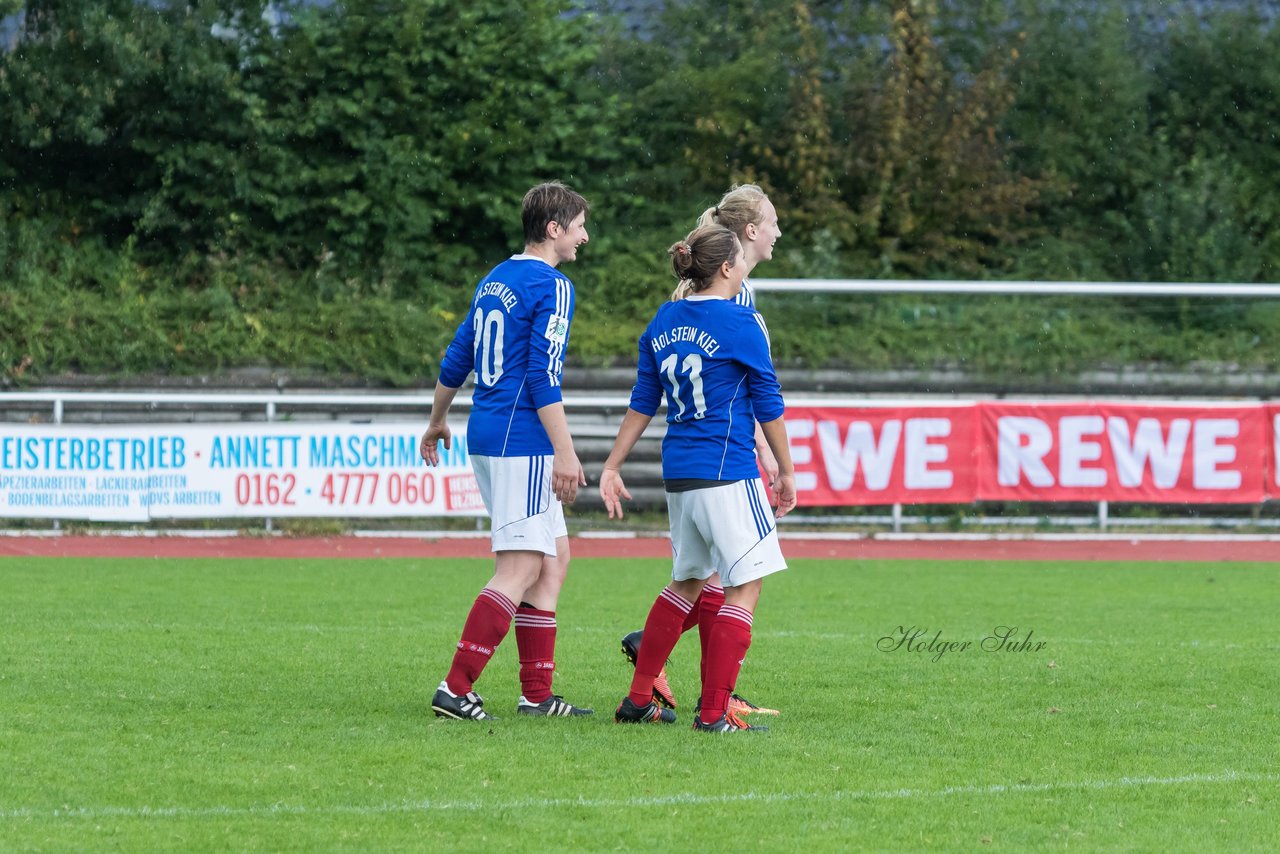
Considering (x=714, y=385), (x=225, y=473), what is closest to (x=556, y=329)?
(x=714, y=385)

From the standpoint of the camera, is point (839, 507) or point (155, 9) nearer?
point (839, 507)

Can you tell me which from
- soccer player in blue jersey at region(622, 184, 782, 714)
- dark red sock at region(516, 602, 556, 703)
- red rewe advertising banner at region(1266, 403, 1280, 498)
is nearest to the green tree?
red rewe advertising banner at region(1266, 403, 1280, 498)

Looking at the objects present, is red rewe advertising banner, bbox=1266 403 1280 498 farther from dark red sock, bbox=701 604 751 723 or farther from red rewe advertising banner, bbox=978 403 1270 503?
dark red sock, bbox=701 604 751 723

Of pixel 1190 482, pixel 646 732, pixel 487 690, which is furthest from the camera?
pixel 1190 482

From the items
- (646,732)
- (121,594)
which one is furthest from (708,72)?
(646,732)

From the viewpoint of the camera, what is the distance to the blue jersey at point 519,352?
646 cm

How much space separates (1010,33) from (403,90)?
28.7ft

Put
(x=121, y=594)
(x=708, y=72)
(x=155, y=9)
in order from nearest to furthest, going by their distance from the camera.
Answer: (x=121, y=594) < (x=155, y=9) < (x=708, y=72)

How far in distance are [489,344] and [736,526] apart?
1233mm

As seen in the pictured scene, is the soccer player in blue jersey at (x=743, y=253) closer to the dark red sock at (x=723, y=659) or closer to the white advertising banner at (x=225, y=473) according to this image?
the dark red sock at (x=723, y=659)

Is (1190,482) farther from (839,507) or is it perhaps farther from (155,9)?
(155,9)

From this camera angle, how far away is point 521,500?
21.3 ft

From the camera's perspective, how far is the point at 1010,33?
24.0 metres

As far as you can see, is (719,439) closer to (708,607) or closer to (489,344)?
(708,607)
